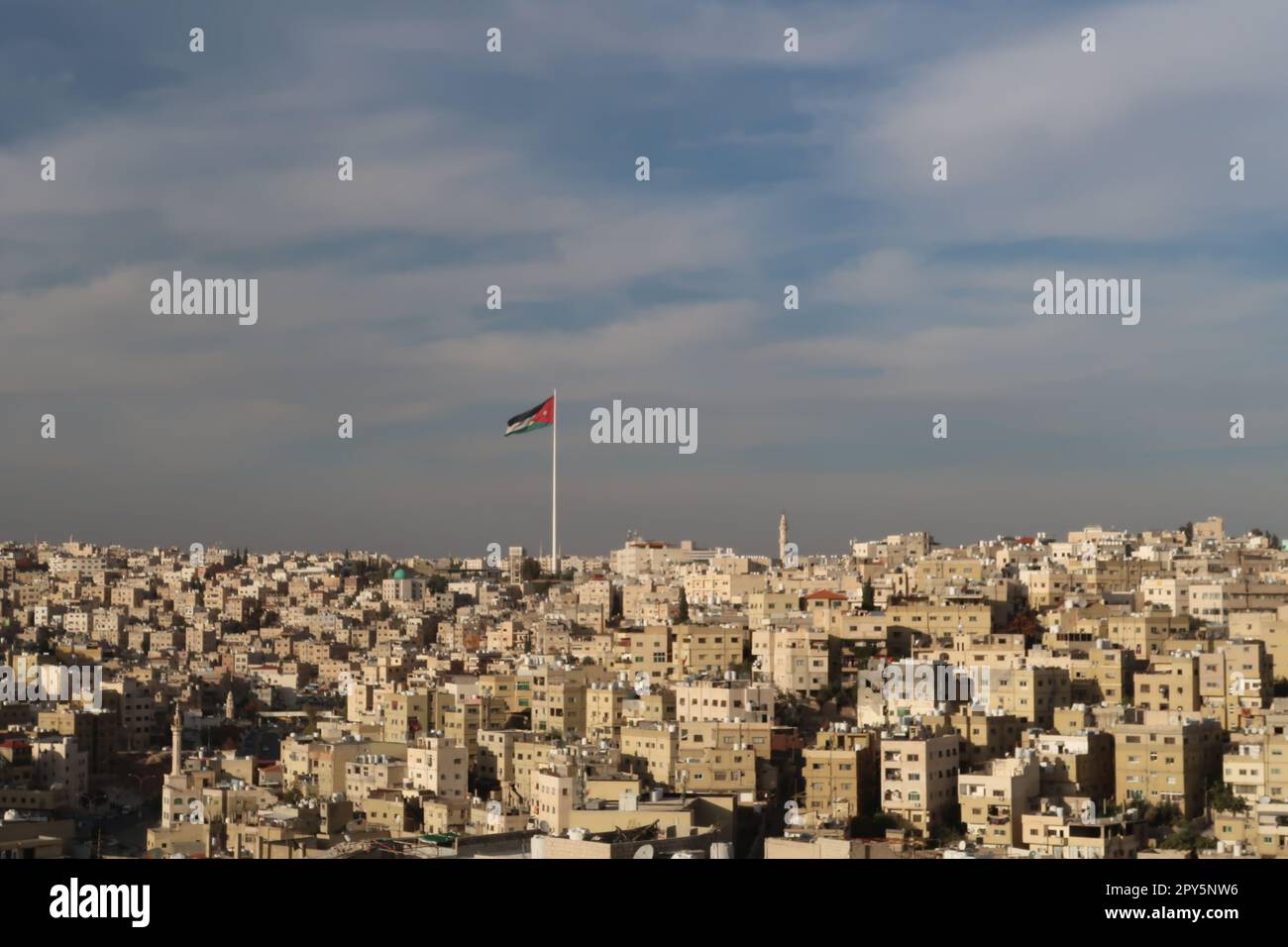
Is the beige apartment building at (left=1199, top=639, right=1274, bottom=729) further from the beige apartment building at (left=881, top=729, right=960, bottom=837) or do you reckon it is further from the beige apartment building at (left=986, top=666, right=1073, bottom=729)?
the beige apartment building at (left=881, top=729, right=960, bottom=837)

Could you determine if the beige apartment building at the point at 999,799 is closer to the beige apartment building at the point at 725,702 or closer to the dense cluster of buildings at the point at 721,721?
the dense cluster of buildings at the point at 721,721

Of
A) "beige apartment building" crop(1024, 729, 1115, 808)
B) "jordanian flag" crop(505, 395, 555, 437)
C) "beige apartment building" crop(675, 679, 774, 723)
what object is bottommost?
"beige apartment building" crop(1024, 729, 1115, 808)

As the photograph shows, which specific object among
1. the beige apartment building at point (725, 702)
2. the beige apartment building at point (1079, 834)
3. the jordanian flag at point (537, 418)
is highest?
the jordanian flag at point (537, 418)

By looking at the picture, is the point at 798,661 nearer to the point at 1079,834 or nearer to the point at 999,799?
the point at 999,799

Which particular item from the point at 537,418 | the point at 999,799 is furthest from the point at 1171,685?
the point at 537,418

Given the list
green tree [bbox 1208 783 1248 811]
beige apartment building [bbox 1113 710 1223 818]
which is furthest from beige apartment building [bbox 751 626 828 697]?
green tree [bbox 1208 783 1248 811]

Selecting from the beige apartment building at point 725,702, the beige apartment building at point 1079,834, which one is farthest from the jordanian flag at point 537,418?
the beige apartment building at point 1079,834
